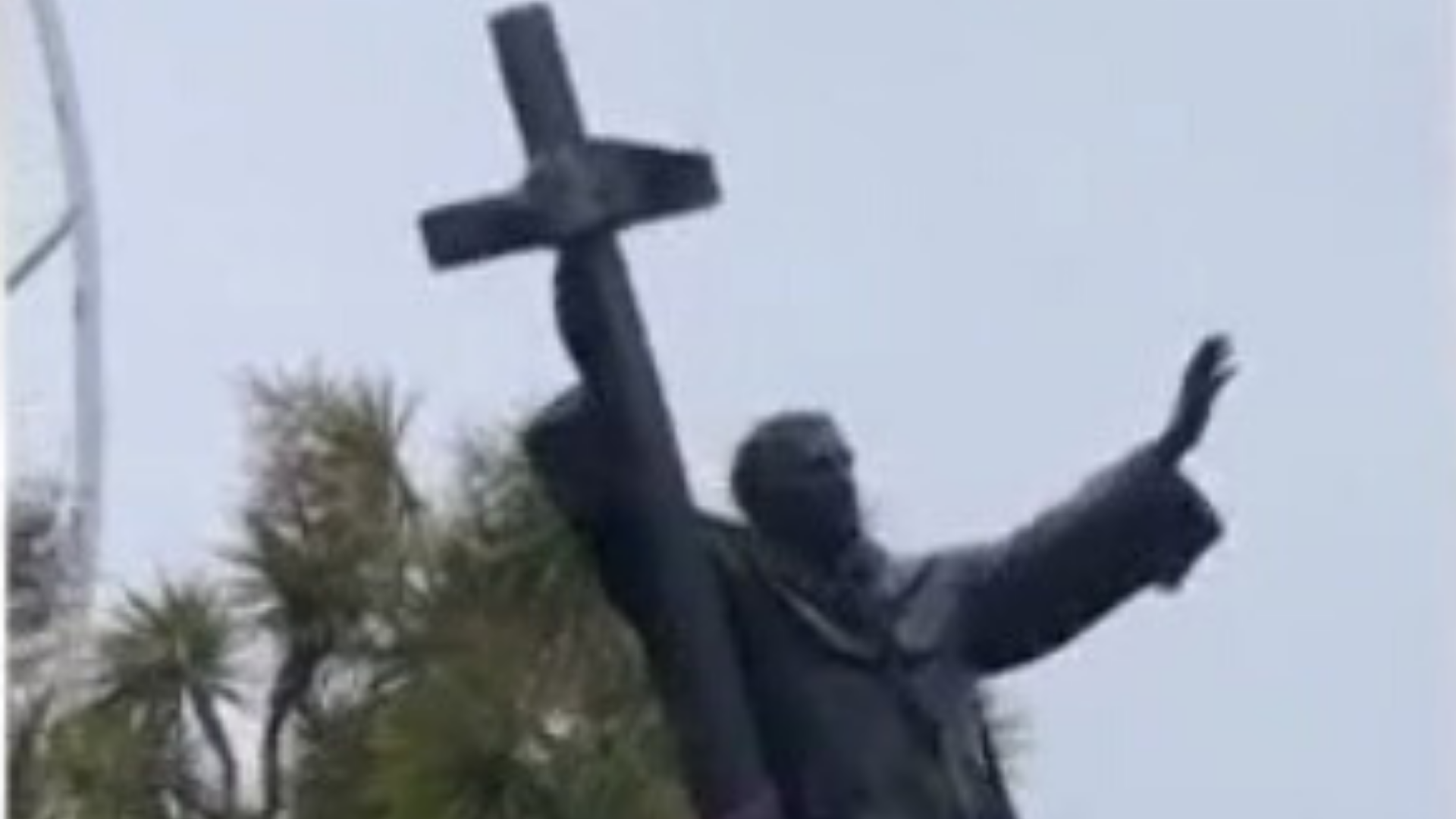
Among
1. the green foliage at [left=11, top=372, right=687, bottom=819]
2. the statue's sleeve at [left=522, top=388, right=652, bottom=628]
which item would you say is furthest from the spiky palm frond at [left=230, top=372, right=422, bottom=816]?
the statue's sleeve at [left=522, top=388, right=652, bottom=628]

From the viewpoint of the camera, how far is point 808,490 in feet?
18.1

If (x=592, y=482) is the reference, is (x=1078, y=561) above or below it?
below

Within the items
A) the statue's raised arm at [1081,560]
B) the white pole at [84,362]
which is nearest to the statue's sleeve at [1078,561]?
the statue's raised arm at [1081,560]

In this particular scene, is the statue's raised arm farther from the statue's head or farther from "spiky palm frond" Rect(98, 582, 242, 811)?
"spiky palm frond" Rect(98, 582, 242, 811)

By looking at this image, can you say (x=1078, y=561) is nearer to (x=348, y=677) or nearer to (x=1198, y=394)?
(x=1198, y=394)

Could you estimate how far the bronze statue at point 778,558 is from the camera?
5434mm

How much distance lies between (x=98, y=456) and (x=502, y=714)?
0.83m

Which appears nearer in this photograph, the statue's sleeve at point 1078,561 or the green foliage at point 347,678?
the statue's sleeve at point 1078,561

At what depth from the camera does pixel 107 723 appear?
29.2 ft

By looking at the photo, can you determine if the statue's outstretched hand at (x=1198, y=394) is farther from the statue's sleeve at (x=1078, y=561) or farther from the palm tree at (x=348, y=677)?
the palm tree at (x=348, y=677)

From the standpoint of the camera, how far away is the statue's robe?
5445 millimetres

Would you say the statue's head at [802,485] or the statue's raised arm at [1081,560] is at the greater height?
the statue's head at [802,485]

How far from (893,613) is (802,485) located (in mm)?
143

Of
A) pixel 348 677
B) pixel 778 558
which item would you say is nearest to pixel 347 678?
pixel 348 677
